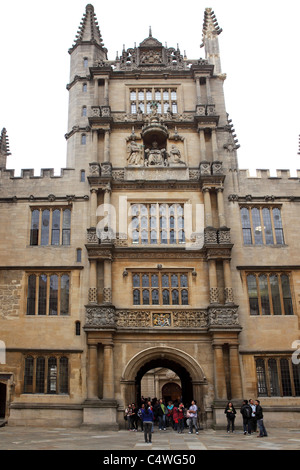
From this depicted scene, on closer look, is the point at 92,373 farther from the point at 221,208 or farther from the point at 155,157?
the point at 155,157

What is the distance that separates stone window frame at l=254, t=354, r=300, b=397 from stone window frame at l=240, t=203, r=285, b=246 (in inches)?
256

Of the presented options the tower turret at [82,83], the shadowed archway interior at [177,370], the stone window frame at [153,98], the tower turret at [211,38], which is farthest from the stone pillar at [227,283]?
the tower turret at [211,38]

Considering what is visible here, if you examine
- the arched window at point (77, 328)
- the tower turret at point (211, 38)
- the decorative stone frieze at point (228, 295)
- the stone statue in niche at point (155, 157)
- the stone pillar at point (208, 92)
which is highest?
the tower turret at point (211, 38)

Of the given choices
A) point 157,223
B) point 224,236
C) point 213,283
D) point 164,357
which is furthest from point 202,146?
point 164,357

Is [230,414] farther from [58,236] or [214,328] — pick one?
[58,236]

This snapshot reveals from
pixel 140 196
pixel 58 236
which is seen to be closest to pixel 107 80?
pixel 140 196

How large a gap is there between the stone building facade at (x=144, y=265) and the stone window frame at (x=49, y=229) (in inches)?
3.3

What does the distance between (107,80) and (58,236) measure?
11.2 metres

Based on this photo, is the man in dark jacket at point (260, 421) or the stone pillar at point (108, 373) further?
the stone pillar at point (108, 373)

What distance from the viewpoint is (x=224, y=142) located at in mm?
29625

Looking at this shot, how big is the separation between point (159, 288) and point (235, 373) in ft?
19.7

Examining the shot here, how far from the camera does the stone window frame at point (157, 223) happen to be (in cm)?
2681

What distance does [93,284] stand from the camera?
982 inches

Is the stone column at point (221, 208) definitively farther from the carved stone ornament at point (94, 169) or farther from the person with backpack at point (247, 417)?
→ the person with backpack at point (247, 417)
